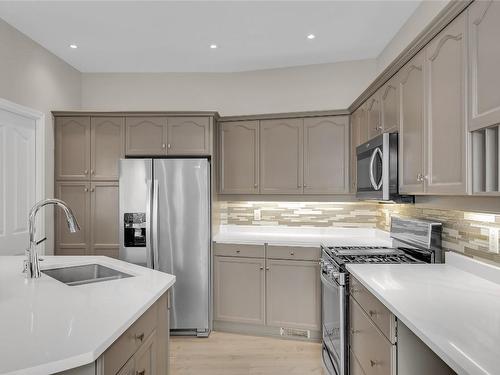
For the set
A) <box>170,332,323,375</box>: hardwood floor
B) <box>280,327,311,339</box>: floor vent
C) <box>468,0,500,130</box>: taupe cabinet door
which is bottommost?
<box>170,332,323,375</box>: hardwood floor

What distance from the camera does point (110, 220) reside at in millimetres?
3496

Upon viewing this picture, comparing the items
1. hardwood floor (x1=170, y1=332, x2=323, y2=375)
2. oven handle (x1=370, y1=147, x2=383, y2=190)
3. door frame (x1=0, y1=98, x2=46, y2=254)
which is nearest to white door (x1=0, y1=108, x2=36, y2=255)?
door frame (x1=0, y1=98, x2=46, y2=254)

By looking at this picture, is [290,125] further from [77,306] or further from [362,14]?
[77,306]

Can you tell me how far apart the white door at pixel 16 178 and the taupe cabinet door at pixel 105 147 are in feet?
1.76

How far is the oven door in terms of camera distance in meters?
2.23

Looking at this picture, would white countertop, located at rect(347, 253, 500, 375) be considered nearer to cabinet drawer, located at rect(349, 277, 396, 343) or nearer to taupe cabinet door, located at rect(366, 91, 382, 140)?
cabinet drawer, located at rect(349, 277, 396, 343)

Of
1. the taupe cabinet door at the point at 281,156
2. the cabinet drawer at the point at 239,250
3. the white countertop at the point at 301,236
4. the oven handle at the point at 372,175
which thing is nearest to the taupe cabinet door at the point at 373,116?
the oven handle at the point at 372,175

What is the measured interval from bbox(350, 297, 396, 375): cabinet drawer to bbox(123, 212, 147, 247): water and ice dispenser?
2.10m

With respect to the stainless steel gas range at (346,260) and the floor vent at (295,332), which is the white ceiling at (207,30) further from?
the floor vent at (295,332)

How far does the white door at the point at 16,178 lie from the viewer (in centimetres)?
289

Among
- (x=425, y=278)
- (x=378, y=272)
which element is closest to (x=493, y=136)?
(x=425, y=278)

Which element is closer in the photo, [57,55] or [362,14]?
[362,14]

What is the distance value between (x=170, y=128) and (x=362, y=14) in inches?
81.0

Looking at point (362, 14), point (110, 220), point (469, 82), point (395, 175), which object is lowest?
point (110, 220)
